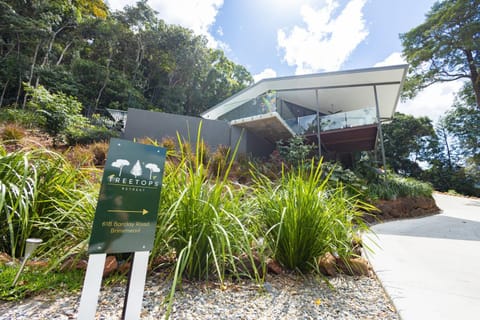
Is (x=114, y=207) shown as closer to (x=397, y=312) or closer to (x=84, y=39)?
(x=397, y=312)

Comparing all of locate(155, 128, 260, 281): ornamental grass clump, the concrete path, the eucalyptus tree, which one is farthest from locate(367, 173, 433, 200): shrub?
the eucalyptus tree

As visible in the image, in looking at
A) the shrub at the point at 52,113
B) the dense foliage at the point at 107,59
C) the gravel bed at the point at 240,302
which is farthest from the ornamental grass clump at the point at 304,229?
the dense foliage at the point at 107,59

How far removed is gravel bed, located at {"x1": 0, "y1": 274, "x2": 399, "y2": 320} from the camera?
45.3 inches

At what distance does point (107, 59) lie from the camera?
17.1 meters

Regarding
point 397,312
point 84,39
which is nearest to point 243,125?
point 397,312

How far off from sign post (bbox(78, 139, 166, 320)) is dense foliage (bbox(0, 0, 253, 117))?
44.2 feet

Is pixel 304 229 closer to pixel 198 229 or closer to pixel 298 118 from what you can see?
pixel 198 229

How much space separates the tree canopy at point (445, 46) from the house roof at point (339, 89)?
5607 millimetres

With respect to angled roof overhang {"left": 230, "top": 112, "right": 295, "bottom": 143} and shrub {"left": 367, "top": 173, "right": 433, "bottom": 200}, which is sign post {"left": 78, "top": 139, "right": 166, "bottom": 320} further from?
angled roof overhang {"left": 230, "top": 112, "right": 295, "bottom": 143}

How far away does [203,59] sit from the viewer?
19.9 meters

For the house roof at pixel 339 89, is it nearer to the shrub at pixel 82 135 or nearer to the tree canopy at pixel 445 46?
the shrub at pixel 82 135

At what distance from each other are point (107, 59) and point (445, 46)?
2415 centimetres

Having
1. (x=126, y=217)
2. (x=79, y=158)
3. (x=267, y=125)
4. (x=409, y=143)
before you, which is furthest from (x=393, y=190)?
(x=409, y=143)

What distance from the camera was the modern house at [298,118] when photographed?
7840 mm
